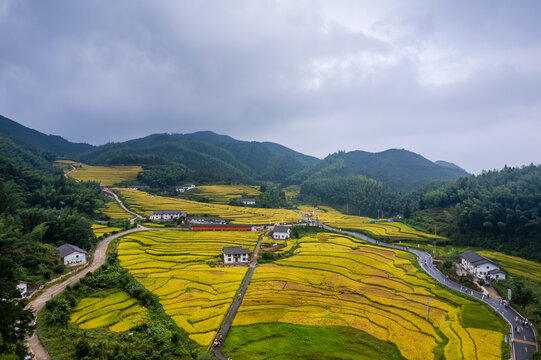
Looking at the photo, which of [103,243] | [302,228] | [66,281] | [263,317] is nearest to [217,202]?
[302,228]

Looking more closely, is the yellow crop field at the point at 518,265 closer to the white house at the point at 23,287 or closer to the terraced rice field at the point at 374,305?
the terraced rice field at the point at 374,305

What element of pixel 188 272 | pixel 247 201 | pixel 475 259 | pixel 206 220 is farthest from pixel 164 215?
pixel 475 259

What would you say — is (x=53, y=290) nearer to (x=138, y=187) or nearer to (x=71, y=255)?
(x=71, y=255)

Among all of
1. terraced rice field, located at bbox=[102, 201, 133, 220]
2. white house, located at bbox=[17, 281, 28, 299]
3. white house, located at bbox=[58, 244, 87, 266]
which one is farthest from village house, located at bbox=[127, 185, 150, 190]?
white house, located at bbox=[17, 281, 28, 299]

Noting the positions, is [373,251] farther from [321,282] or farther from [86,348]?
[86,348]

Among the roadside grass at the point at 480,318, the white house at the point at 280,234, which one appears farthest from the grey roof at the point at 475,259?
the white house at the point at 280,234

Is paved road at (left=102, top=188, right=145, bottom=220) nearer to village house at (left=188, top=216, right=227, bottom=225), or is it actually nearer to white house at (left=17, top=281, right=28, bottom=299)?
village house at (left=188, top=216, right=227, bottom=225)
